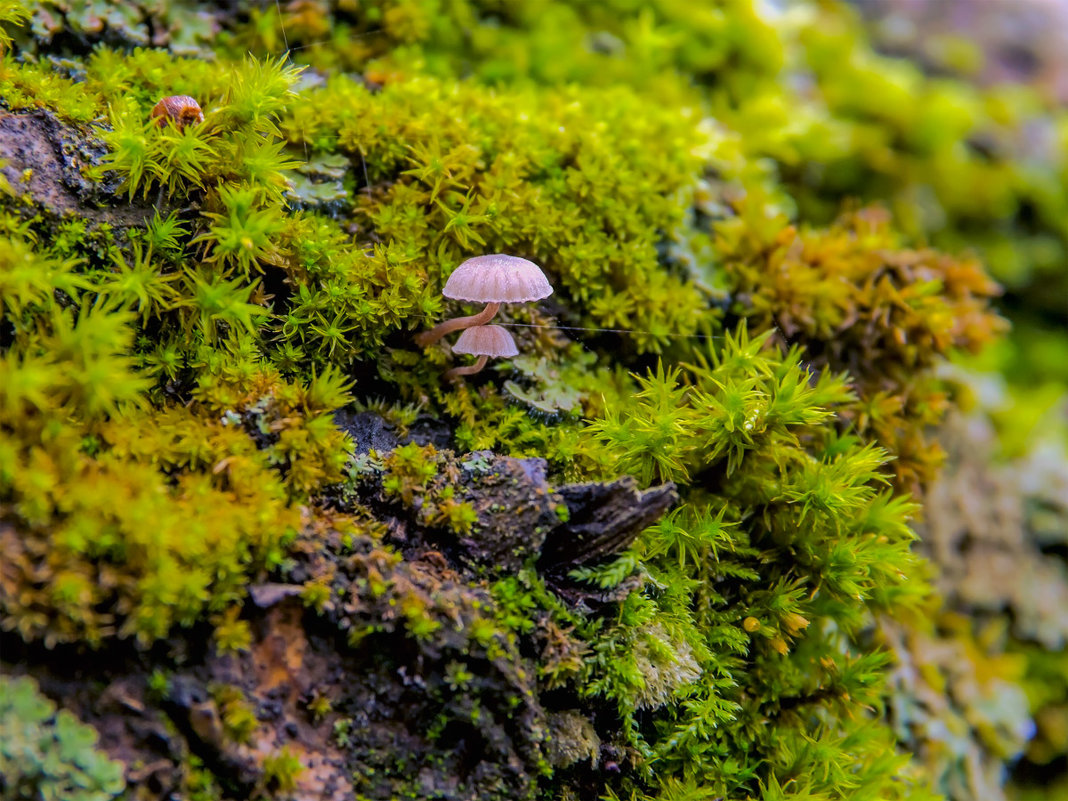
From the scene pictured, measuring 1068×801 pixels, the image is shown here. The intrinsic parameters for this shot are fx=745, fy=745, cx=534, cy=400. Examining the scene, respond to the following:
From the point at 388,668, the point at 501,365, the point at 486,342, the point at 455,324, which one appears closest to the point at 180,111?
the point at 455,324

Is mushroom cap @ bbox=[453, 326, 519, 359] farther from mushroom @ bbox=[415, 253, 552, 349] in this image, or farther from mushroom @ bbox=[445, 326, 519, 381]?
mushroom @ bbox=[415, 253, 552, 349]

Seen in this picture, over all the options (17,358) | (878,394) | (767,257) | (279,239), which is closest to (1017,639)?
(878,394)

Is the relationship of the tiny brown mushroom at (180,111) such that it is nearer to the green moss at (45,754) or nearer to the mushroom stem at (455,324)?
the mushroom stem at (455,324)

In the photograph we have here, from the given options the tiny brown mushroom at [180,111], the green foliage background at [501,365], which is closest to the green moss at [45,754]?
the green foliage background at [501,365]

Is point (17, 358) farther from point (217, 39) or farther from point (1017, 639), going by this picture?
point (1017, 639)

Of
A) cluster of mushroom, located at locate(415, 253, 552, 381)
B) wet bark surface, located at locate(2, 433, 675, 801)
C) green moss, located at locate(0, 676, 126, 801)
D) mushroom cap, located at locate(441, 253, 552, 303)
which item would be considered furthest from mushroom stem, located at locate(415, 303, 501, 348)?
green moss, located at locate(0, 676, 126, 801)
